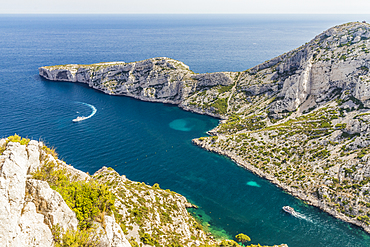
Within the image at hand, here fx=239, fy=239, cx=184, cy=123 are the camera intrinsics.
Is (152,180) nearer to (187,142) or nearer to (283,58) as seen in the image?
(187,142)

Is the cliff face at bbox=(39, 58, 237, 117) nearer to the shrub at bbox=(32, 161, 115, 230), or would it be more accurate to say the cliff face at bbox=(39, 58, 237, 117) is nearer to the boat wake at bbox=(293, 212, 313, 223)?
the boat wake at bbox=(293, 212, 313, 223)

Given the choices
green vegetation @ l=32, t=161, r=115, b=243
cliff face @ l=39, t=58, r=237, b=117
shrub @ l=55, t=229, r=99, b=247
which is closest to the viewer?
shrub @ l=55, t=229, r=99, b=247

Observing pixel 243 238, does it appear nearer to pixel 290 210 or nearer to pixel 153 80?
pixel 290 210

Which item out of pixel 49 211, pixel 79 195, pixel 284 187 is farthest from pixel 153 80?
pixel 49 211

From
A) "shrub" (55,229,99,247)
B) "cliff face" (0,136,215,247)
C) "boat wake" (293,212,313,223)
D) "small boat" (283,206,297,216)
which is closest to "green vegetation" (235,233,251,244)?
"cliff face" (0,136,215,247)

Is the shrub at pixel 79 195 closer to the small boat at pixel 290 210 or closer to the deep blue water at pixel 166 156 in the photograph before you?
the deep blue water at pixel 166 156

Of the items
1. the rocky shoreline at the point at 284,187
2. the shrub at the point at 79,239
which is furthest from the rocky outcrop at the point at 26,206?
the rocky shoreline at the point at 284,187
